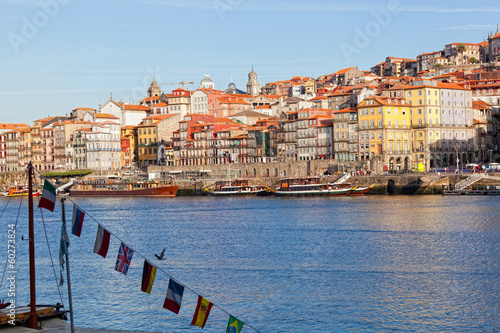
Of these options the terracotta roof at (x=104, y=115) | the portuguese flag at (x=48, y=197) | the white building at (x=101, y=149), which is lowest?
the portuguese flag at (x=48, y=197)

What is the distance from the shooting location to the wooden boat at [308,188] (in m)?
93.8

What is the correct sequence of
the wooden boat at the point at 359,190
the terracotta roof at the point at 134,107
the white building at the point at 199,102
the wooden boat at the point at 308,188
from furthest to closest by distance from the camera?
the terracotta roof at the point at 134,107, the white building at the point at 199,102, the wooden boat at the point at 308,188, the wooden boat at the point at 359,190

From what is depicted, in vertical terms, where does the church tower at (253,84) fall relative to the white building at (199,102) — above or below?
above

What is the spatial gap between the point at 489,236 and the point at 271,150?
241ft

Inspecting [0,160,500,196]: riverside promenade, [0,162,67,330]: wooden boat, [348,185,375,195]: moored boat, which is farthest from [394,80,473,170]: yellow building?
[0,162,67,330]: wooden boat

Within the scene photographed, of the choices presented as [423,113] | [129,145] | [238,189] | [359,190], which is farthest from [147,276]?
[129,145]

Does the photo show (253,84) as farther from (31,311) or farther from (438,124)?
(31,311)

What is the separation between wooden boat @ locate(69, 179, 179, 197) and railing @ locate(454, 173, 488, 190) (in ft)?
135

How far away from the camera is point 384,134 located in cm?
10056

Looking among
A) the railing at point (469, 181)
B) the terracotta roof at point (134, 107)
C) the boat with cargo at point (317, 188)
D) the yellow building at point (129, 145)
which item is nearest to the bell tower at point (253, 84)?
the terracotta roof at point (134, 107)

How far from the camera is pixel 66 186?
123938 millimetres

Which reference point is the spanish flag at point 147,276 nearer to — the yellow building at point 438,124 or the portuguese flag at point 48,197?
the portuguese flag at point 48,197

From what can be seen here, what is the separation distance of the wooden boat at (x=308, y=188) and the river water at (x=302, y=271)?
26.7 metres

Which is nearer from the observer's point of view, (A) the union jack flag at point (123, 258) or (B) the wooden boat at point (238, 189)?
(A) the union jack flag at point (123, 258)
